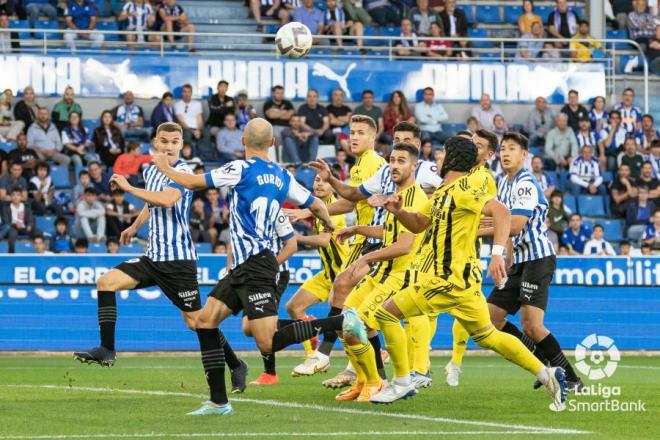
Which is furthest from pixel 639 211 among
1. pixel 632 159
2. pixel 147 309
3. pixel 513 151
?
pixel 513 151

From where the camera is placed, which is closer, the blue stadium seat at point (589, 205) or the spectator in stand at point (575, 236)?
the spectator in stand at point (575, 236)

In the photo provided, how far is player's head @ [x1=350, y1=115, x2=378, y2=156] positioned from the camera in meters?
13.2

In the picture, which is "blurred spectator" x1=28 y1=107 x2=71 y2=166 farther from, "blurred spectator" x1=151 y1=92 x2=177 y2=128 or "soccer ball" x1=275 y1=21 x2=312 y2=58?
"soccer ball" x1=275 y1=21 x2=312 y2=58

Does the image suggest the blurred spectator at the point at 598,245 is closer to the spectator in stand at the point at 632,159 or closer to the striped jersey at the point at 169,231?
the spectator in stand at the point at 632,159

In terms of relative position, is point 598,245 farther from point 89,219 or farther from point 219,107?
point 89,219

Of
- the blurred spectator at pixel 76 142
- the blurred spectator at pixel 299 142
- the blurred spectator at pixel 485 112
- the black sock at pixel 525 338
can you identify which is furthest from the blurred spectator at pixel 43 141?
the black sock at pixel 525 338

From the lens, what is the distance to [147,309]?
762 inches

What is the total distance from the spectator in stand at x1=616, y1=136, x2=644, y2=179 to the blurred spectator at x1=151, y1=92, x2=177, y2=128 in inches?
350

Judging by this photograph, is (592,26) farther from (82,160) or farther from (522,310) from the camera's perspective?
(522,310)

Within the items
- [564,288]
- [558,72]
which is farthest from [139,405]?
[558,72]

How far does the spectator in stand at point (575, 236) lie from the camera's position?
77.4 ft

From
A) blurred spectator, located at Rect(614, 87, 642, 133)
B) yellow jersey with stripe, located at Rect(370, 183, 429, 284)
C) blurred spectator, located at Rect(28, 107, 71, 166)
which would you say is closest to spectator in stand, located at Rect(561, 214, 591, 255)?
blurred spectator, located at Rect(614, 87, 642, 133)

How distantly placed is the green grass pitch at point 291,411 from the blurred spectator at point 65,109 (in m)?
9.94

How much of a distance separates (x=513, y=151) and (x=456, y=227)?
7.45 feet
